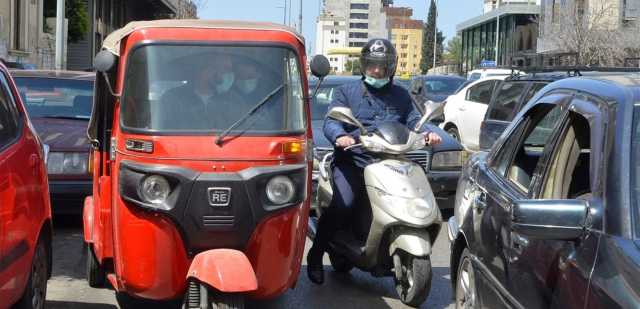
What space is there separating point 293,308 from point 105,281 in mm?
1576

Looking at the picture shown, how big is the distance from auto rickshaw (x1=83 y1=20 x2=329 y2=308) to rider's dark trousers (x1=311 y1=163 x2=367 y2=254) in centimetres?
112

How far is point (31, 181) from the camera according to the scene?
5.75m

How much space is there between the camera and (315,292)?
724 centimetres

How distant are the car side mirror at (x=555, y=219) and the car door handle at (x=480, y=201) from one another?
1536 millimetres

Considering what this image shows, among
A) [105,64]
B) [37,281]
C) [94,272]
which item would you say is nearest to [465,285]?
[105,64]

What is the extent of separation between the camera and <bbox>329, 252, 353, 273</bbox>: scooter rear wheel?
24.6ft

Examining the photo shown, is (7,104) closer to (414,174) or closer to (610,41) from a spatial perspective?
(414,174)

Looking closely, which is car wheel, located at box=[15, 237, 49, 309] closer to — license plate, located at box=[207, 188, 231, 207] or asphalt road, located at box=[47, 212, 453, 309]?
asphalt road, located at box=[47, 212, 453, 309]

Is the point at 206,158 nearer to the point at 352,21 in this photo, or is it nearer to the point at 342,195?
the point at 342,195

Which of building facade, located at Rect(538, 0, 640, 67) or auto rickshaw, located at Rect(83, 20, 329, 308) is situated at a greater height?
building facade, located at Rect(538, 0, 640, 67)

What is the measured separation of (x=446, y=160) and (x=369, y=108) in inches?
141

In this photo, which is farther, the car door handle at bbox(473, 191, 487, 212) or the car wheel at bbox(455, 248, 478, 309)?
the car wheel at bbox(455, 248, 478, 309)

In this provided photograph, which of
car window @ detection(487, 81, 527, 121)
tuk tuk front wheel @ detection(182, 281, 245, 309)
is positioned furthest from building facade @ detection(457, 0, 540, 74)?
tuk tuk front wheel @ detection(182, 281, 245, 309)

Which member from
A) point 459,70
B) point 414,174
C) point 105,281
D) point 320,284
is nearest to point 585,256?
point 414,174
